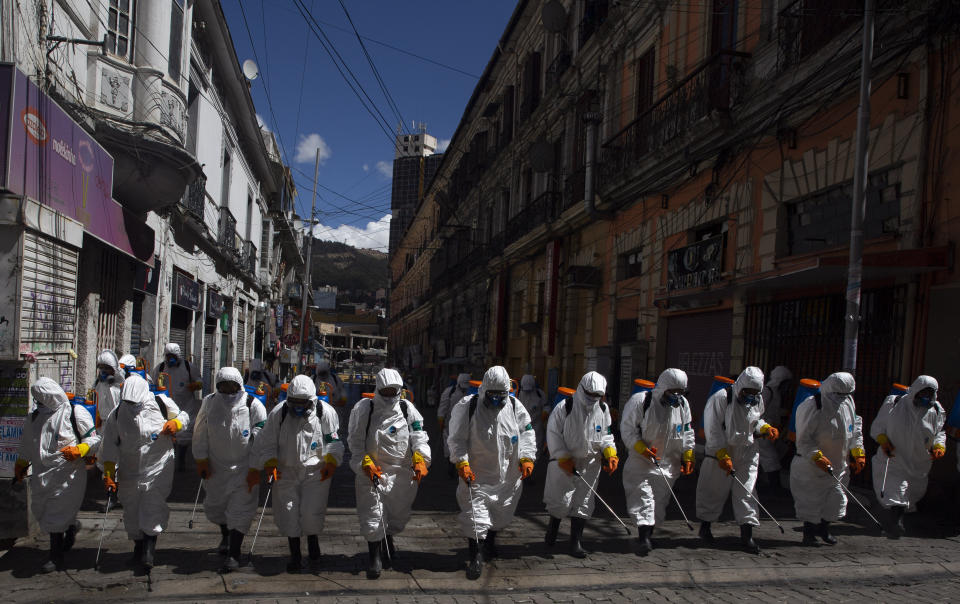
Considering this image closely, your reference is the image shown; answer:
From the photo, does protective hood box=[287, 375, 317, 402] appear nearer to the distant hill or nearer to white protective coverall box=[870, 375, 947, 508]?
white protective coverall box=[870, 375, 947, 508]

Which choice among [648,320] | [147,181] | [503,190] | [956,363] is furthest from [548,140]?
[956,363]

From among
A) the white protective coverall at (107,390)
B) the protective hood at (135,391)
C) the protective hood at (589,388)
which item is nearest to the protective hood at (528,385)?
the protective hood at (589,388)

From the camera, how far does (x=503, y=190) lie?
24891mm

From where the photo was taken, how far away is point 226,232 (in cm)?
1883

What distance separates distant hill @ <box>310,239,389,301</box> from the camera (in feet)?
382

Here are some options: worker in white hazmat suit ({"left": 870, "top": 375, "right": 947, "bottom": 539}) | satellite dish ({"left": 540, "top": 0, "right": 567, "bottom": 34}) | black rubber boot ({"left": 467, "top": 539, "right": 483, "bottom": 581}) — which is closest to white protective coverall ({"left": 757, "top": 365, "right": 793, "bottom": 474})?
worker in white hazmat suit ({"left": 870, "top": 375, "right": 947, "bottom": 539})

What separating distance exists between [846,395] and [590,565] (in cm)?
308

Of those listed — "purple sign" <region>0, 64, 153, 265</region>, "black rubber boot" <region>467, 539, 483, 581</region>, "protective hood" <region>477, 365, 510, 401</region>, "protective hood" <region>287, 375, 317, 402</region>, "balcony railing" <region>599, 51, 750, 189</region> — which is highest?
"balcony railing" <region>599, 51, 750, 189</region>

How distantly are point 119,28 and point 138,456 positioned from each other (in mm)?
7931

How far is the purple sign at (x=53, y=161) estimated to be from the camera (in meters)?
6.49

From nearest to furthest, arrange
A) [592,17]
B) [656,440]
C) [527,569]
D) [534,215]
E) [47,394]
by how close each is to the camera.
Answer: [47,394] < [527,569] < [656,440] < [592,17] < [534,215]

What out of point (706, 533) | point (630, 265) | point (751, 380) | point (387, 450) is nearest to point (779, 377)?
point (751, 380)

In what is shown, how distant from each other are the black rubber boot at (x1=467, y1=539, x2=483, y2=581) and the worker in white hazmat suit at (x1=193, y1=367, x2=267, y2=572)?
5.95 ft

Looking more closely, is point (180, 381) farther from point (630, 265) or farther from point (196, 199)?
point (630, 265)
